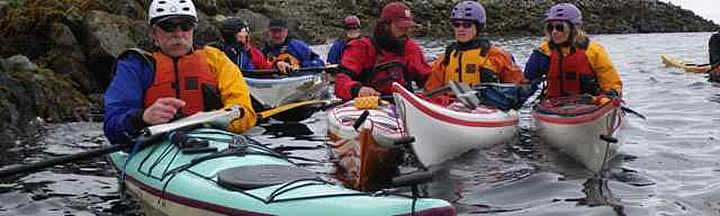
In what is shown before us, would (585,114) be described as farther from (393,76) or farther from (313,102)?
(313,102)

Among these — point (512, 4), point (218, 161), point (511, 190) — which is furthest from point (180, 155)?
point (512, 4)

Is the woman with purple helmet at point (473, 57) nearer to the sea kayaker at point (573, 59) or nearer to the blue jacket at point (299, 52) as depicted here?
the sea kayaker at point (573, 59)

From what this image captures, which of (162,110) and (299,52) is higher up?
(162,110)

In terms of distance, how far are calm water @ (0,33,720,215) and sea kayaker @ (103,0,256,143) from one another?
0.89m

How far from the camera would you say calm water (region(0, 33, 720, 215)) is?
25.4 feet

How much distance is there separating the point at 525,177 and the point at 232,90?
131 inches

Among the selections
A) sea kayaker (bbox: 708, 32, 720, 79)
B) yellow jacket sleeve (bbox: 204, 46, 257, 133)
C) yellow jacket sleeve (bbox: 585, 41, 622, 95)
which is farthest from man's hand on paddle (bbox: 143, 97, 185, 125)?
sea kayaker (bbox: 708, 32, 720, 79)

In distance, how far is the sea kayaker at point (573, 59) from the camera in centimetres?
959

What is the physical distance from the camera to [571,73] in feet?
32.2

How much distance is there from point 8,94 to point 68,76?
290 cm

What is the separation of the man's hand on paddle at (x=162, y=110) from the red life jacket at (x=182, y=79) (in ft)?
1.99

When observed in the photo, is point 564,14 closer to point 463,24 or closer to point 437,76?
point 463,24

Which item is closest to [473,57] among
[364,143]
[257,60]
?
[364,143]

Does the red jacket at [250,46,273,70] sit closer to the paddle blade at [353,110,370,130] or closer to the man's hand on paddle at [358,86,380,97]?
the man's hand on paddle at [358,86,380,97]
